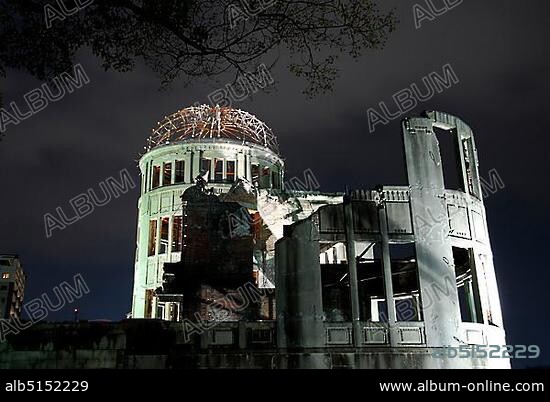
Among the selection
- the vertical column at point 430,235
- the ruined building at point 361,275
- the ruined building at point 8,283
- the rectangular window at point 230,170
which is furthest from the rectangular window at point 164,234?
the ruined building at point 8,283

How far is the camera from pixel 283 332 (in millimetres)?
18234

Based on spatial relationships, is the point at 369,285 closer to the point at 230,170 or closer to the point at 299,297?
the point at 299,297

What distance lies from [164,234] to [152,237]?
114cm

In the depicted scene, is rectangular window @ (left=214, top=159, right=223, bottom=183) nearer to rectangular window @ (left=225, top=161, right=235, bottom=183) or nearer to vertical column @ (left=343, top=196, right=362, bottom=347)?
rectangular window @ (left=225, top=161, right=235, bottom=183)

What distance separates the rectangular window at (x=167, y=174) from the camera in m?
41.4

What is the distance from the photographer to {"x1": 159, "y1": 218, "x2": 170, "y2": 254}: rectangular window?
39969 mm

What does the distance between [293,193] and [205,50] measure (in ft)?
70.8

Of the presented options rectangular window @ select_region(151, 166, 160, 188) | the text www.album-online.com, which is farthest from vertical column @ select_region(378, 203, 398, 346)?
rectangular window @ select_region(151, 166, 160, 188)

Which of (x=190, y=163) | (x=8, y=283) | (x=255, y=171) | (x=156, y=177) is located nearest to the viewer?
(x=190, y=163)

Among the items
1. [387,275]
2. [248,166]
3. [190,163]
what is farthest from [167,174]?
[387,275]

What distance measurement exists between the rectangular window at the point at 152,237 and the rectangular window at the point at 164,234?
0.62m

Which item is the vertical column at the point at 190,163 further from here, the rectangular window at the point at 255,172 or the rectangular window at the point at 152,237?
the rectangular window at the point at 255,172

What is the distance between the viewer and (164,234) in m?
40.5

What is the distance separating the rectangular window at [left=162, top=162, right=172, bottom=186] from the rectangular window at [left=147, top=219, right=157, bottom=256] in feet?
10.4
